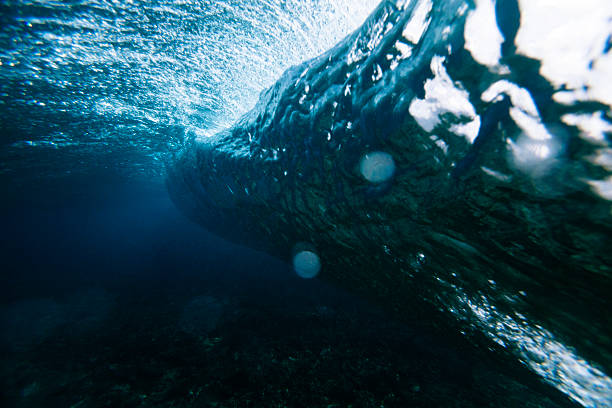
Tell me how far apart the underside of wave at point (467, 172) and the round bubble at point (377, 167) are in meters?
0.02

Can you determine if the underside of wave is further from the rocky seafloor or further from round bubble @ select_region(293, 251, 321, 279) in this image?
round bubble @ select_region(293, 251, 321, 279)

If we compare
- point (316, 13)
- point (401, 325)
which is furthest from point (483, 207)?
point (401, 325)

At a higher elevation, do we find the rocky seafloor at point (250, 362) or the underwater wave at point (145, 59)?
the underwater wave at point (145, 59)

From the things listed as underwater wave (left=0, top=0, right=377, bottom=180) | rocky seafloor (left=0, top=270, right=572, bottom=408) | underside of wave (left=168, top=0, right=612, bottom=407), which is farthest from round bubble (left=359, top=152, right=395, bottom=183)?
rocky seafloor (left=0, top=270, right=572, bottom=408)

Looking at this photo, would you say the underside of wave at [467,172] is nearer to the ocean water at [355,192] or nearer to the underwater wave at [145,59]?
the ocean water at [355,192]

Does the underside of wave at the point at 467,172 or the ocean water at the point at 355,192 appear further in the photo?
the ocean water at the point at 355,192

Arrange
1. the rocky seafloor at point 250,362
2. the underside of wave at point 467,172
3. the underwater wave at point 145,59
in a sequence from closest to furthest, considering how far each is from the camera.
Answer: the underside of wave at point 467,172
the rocky seafloor at point 250,362
the underwater wave at point 145,59

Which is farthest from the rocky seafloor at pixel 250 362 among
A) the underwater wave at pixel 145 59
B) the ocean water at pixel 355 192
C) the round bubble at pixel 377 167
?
the underwater wave at pixel 145 59

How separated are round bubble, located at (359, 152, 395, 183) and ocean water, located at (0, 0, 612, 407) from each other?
1.2 inches

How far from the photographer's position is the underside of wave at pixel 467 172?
1646 millimetres

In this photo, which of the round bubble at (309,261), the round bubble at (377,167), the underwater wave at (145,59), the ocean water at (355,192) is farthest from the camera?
the round bubble at (309,261)

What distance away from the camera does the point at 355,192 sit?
3.65 metres

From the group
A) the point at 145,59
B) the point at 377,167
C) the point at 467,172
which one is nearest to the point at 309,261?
the point at 377,167

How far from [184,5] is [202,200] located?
7883 mm
